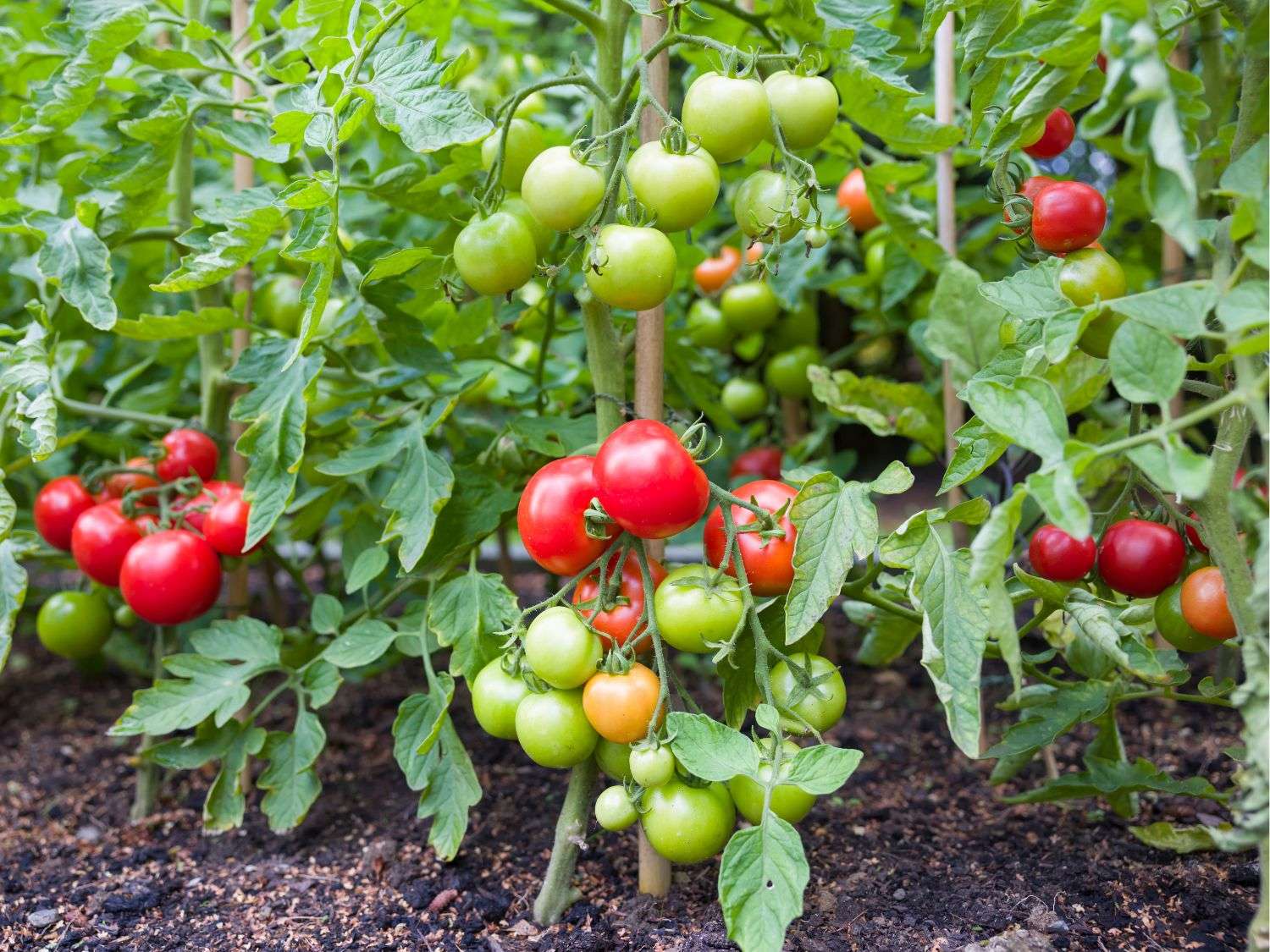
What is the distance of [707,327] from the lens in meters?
1.52

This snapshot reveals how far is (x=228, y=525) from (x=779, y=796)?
67cm

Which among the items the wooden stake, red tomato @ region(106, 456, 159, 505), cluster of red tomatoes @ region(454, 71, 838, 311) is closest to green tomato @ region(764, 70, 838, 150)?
cluster of red tomatoes @ region(454, 71, 838, 311)

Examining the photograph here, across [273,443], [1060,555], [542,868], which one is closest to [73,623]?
[273,443]

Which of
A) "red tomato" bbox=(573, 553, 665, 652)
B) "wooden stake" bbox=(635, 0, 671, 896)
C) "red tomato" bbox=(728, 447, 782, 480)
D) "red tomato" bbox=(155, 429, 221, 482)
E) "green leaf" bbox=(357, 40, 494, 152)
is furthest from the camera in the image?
"red tomato" bbox=(728, 447, 782, 480)

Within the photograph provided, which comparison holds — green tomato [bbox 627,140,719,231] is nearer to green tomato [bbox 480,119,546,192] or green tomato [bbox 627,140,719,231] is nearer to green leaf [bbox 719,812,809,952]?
green tomato [bbox 480,119,546,192]

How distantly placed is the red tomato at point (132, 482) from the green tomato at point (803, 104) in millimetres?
847

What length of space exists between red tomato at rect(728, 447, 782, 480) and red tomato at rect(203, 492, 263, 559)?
771mm

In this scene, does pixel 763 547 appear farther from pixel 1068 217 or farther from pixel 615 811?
pixel 1068 217

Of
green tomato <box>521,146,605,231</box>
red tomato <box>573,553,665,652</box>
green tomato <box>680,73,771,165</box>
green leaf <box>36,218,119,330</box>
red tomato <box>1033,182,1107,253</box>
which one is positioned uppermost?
green tomato <box>680,73,771,165</box>

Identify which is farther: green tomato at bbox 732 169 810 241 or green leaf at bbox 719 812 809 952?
green tomato at bbox 732 169 810 241

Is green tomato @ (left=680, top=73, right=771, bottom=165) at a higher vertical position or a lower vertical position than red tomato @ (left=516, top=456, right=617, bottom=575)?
higher

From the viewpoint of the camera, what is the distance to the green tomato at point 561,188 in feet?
2.62

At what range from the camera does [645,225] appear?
2.67 ft

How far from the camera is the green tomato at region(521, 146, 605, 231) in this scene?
31.5 inches
